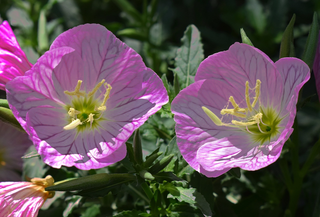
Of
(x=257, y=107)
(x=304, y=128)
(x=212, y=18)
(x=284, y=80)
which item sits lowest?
(x=304, y=128)

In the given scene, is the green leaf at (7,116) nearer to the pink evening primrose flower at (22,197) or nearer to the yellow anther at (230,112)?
the pink evening primrose flower at (22,197)

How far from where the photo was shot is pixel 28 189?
1.30 meters

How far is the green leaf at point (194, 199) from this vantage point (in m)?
1.22

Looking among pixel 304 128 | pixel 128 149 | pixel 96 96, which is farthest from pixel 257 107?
pixel 304 128

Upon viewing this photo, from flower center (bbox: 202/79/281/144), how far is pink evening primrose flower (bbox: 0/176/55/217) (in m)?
0.64

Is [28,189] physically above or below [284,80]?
below

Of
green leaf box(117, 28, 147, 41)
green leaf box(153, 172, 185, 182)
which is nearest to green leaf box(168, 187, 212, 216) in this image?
green leaf box(153, 172, 185, 182)

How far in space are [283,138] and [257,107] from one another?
0.32m

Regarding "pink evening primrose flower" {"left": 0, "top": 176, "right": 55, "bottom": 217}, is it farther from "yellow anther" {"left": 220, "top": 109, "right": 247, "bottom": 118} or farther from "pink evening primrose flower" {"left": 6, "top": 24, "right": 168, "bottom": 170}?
"yellow anther" {"left": 220, "top": 109, "right": 247, "bottom": 118}

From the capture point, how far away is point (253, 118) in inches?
56.6

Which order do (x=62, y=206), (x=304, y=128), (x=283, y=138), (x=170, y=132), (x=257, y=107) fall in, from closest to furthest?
(x=283, y=138), (x=257, y=107), (x=170, y=132), (x=62, y=206), (x=304, y=128)

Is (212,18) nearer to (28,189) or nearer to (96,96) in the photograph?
(96,96)

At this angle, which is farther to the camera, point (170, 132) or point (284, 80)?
point (170, 132)

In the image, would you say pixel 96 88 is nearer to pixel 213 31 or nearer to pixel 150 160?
pixel 150 160
